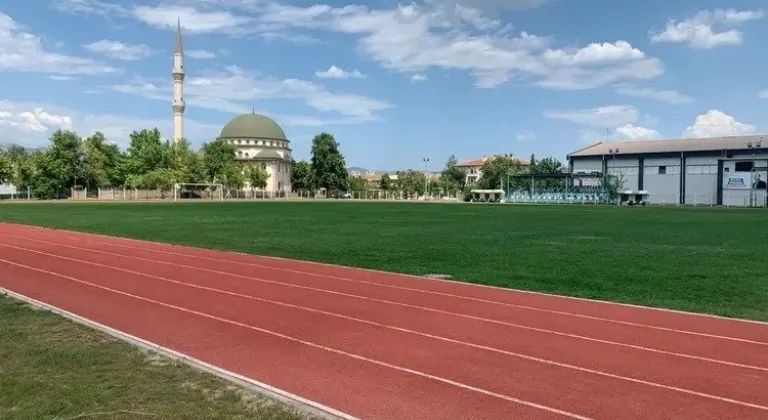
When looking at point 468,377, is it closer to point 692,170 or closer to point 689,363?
point 689,363

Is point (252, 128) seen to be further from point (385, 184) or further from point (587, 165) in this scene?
point (587, 165)

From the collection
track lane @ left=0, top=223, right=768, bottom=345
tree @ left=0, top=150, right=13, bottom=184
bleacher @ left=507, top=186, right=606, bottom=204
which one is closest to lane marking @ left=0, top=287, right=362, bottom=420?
track lane @ left=0, top=223, right=768, bottom=345

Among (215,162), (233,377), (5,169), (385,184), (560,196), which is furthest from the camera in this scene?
(385,184)

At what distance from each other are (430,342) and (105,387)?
3.62 metres

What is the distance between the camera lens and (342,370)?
20.2ft

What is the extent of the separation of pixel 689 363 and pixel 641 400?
1572mm

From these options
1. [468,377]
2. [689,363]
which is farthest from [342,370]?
[689,363]

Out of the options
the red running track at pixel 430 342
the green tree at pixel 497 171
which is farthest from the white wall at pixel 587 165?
the red running track at pixel 430 342

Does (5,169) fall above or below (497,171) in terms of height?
below

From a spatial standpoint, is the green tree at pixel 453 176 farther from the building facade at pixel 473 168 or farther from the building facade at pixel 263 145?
the building facade at pixel 263 145

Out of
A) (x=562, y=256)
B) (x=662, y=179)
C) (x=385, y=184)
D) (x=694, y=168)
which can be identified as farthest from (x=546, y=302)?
(x=385, y=184)

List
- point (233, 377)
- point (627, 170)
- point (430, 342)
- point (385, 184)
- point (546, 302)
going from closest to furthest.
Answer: point (233, 377), point (430, 342), point (546, 302), point (627, 170), point (385, 184)

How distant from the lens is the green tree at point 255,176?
335ft

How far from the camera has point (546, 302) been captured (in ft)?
33.1
